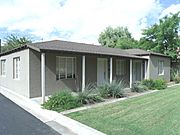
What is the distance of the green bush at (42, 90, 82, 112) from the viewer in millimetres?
10734

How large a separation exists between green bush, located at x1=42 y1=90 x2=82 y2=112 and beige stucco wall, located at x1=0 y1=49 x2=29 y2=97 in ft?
12.7

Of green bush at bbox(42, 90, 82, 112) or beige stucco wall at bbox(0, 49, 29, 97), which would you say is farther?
beige stucco wall at bbox(0, 49, 29, 97)

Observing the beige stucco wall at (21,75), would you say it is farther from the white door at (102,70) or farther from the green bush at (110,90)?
the white door at (102,70)

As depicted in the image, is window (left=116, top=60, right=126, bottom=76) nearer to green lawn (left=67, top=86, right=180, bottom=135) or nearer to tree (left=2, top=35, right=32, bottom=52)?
green lawn (left=67, top=86, right=180, bottom=135)

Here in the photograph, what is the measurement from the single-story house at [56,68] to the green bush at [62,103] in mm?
1475

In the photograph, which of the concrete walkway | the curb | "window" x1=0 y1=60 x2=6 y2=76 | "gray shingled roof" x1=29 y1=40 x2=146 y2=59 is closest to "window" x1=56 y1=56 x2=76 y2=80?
"gray shingled roof" x1=29 y1=40 x2=146 y2=59

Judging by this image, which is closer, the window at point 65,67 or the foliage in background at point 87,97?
the foliage in background at point 87,97

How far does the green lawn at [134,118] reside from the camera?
7.36 metres

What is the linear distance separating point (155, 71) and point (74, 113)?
51.9 feet

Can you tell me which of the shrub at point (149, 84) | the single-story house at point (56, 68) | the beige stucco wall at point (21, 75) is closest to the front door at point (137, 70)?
the single-story house at point (56, 68)

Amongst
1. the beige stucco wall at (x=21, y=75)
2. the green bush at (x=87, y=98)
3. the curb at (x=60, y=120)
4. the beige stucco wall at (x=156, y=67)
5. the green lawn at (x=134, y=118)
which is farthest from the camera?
the beige stucco wall at (x=156, y=67)

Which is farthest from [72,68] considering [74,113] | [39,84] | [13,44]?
[13,44]

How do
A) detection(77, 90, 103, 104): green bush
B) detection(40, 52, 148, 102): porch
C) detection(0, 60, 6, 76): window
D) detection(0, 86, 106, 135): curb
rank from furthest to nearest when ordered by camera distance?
detection(0, 60, 6, 76): window, detection(40, 52, 148, 102): porch, detection(77, 90, 103, 104): green bush, detection(0, 86, 106, 135): curb

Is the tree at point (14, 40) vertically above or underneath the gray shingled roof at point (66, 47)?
above
